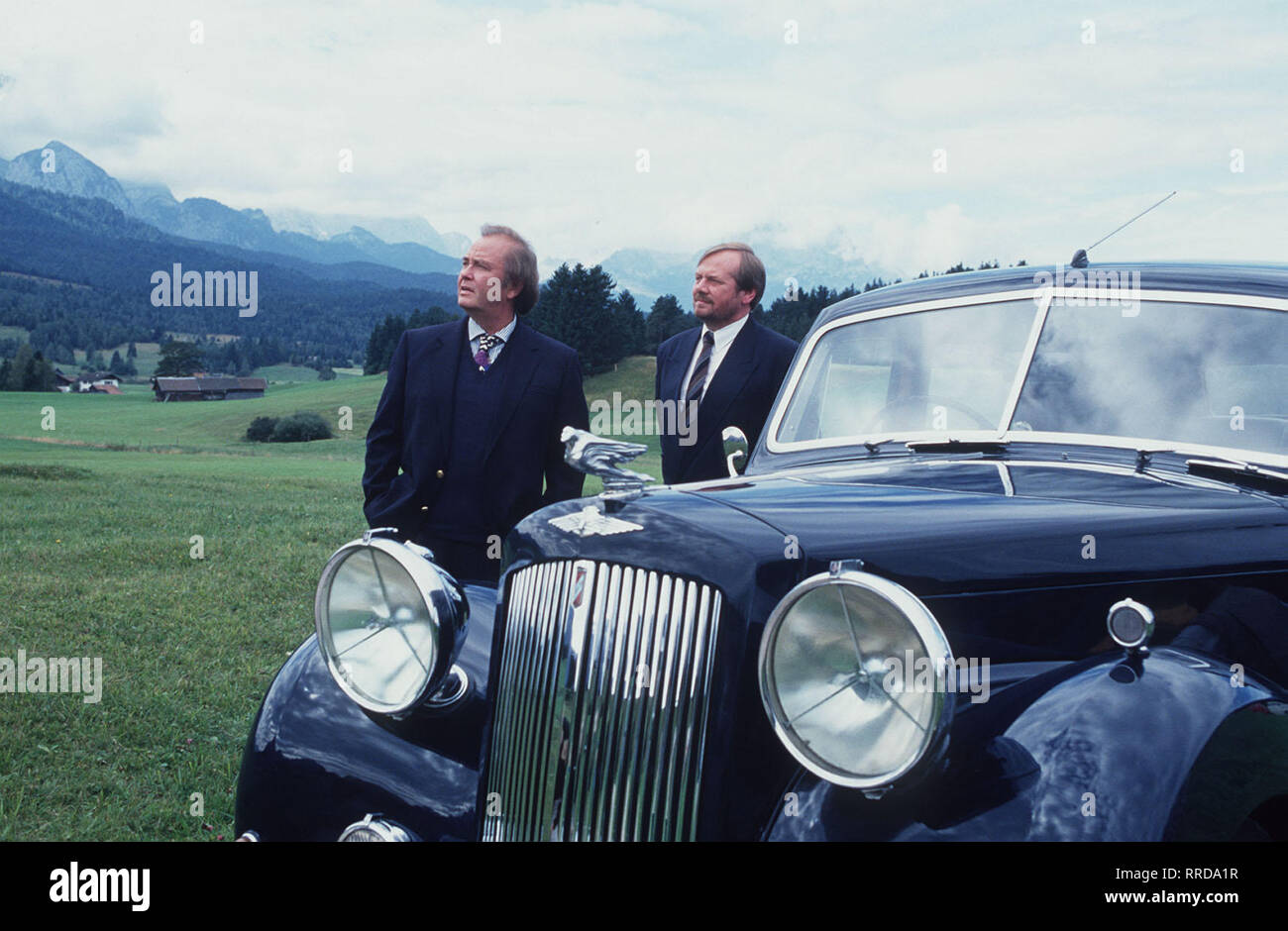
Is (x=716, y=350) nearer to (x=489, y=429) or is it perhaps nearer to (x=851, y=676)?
(x=489, y=429)

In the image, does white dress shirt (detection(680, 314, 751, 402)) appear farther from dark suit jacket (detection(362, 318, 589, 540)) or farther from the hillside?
the hillside

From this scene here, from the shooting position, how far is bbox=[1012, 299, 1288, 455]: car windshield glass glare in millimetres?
2906

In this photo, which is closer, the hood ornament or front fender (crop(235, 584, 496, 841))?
the hood ornament

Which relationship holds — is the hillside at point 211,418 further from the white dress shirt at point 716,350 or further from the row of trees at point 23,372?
the white dress shirt at point 716,350

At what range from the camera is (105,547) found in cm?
1080

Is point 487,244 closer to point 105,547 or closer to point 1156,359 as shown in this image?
point 1156,359

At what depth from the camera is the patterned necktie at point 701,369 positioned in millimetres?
4988

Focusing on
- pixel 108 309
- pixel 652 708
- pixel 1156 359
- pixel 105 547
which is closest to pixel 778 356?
pixel 1156 359

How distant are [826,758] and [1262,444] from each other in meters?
1.70

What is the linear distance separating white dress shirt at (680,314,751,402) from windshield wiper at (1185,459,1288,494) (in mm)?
2439

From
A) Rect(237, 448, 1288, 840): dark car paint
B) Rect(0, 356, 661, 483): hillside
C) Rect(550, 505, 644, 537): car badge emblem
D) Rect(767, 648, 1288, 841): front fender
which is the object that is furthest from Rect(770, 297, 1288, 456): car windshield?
Rect(0, 356, 661, 483): hillside

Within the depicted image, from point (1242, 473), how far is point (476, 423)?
106 inches

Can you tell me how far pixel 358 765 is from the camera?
2830 millimetres

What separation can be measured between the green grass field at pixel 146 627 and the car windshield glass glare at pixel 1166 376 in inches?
137
